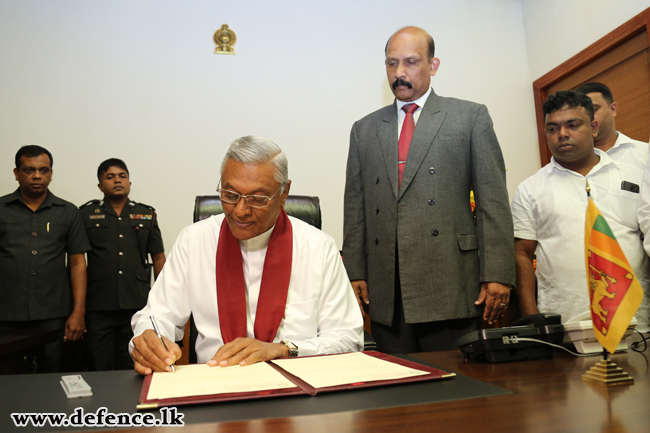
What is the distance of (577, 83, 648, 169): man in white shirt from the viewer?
2.40m

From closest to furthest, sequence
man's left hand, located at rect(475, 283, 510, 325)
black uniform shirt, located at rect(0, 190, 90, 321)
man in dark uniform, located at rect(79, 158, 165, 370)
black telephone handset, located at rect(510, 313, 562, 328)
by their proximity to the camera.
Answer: black telephone handset, located at rect(510, 313, 562, 328), man's left hand, located at rect(475, 283, 510, 325), black uniform shirt, located at rect(0, 190, 90, 321), man in dark uniform, located at rect(79, 158, 165, 370)

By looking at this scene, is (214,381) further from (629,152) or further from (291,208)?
(629,152)

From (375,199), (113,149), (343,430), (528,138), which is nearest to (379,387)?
(343,430)

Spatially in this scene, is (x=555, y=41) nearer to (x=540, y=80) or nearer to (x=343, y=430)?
(x=540, y=80)

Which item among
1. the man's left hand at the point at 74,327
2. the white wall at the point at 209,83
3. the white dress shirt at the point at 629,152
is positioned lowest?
the man's left hand at the point at 74,327

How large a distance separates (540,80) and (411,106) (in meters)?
2.55

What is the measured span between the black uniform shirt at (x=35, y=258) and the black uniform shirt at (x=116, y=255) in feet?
0.53

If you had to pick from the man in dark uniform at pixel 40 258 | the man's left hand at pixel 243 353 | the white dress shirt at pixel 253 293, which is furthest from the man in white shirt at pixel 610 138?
the man in dark uniform at pixel 40 258

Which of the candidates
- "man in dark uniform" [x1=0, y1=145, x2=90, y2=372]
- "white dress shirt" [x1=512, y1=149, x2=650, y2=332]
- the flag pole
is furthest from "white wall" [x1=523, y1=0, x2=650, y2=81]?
"man in dark uniform" [x1=0, y1=145, x2=90, y2=372]

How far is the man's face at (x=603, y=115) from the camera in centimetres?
272

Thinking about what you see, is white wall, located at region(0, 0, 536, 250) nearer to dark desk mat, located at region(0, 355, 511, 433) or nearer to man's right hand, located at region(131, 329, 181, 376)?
man's right hand, located at region(131, 329, 181, 376)

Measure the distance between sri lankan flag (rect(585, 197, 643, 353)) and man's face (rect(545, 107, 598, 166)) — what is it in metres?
1.41

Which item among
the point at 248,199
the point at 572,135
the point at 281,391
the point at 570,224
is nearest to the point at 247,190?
the point at 248,199

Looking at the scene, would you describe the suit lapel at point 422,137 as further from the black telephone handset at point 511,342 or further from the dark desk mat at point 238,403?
the dark desk mat at point 238,403
